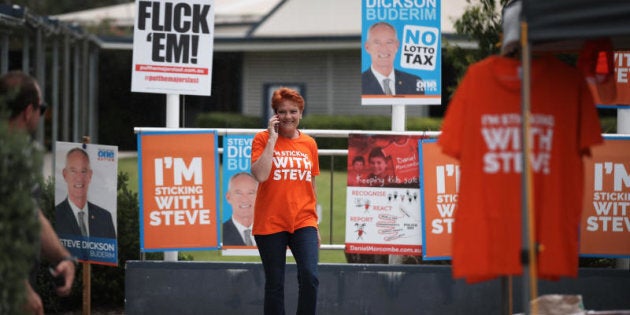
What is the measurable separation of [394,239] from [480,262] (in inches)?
126

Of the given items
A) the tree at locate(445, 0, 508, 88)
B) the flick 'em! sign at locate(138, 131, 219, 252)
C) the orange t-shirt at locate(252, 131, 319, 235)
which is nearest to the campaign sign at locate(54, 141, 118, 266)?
the flick 'em! sign at locate(138, 131, 219, 252)

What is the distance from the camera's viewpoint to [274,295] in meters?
6.77

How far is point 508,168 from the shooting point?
15.8ft

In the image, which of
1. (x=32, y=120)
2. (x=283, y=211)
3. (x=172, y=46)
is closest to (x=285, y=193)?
(x=283, y=211)

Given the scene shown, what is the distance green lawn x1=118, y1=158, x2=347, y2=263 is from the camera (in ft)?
37.2

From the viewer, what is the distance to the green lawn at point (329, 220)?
11.3 meters

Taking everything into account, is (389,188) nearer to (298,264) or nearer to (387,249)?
(387,249)

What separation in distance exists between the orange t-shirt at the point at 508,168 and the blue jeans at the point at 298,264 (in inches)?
78.4

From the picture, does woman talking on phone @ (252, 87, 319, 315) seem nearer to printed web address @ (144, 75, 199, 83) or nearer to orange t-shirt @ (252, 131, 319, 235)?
orange t-shirt @ (252, 131, 319, 235)

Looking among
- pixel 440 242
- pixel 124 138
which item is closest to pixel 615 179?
pixel 440 242

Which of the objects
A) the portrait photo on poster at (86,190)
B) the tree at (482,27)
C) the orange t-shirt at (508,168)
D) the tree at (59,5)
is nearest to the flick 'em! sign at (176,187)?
the portrait photo on poster at (86,190)

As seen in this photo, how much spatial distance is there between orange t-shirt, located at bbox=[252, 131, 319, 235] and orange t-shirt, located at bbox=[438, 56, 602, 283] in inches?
77.6

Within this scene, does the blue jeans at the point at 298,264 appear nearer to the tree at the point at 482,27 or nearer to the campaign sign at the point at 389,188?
the campaign sign at the point at 389,188

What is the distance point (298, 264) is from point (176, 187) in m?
1.56
